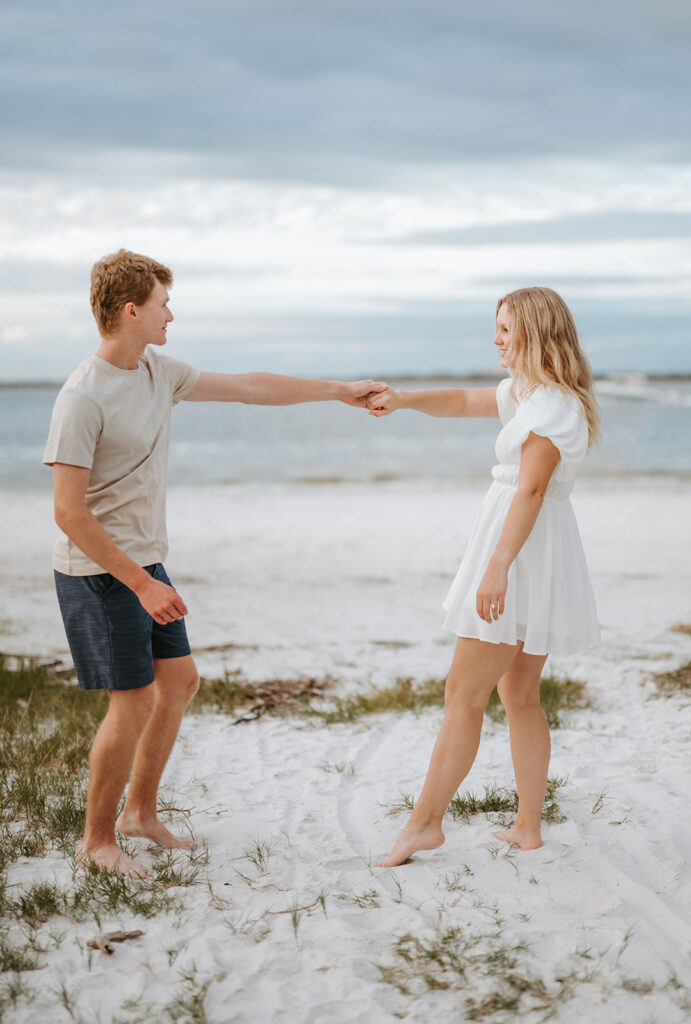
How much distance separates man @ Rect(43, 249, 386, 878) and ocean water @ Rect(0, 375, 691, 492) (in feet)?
31.6

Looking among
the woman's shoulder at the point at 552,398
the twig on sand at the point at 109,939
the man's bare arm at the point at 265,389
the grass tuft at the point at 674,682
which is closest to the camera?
the twig on sand at the point at 109,939

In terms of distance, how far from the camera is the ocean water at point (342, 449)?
25.0 m

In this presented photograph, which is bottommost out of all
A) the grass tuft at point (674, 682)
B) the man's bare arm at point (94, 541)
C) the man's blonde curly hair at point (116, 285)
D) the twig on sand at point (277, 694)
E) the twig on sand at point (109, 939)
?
the twig on sand at point (277, 694)

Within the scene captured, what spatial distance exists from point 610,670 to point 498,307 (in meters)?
3.93

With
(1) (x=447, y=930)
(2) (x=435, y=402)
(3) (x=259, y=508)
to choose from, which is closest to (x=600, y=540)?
(3) (x=259, y=508)

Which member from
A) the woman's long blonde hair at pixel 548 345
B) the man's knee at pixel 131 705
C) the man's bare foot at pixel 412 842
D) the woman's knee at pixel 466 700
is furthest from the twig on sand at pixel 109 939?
the woman's long blonde hair at pixel 548 345

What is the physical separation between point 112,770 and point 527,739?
156 cm

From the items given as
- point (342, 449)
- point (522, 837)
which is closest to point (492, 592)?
point (522, 837)

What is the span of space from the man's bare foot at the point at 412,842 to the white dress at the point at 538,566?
79 cm

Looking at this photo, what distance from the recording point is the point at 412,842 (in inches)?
141

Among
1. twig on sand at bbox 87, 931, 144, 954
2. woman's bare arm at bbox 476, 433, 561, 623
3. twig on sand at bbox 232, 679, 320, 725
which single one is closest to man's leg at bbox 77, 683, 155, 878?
twig on sand at bbox 87, 931, 144, 954

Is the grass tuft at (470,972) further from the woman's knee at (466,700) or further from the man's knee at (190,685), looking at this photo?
the man's knee at (190,685)

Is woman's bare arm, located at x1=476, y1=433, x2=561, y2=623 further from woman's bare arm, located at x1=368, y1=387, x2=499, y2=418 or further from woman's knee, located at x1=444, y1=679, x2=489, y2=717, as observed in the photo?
woman's bare arm, located at x1=368, y1=387, x2=499, y2=418

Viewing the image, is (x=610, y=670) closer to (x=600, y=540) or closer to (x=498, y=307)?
(x=498, y=307)
